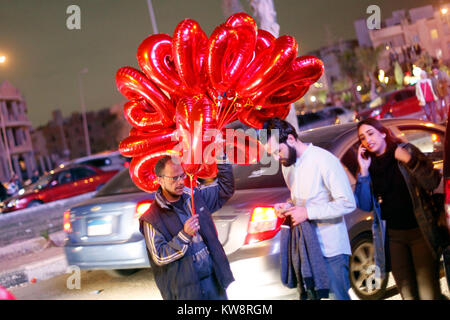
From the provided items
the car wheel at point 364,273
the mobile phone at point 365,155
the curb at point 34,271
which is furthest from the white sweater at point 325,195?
the curb at point 34,271

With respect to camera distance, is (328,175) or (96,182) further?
(96,182)

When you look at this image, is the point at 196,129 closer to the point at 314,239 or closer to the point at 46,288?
the point at 314,239

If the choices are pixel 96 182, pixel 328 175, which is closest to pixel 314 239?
pixel 328 175

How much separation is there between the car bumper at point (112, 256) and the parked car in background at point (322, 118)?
32.8 feet

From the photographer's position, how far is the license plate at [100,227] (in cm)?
546

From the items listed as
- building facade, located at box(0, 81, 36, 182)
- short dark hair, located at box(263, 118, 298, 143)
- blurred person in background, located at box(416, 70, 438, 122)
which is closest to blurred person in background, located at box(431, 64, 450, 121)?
blurred person in background, located at box(416, 70, 438, 122)

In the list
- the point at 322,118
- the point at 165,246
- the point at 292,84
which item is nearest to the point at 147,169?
the point at 165,246

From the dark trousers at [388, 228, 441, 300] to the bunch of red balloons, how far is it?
1.21 m

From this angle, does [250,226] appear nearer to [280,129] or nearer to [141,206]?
[280,129]

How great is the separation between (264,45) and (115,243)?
3093 mm

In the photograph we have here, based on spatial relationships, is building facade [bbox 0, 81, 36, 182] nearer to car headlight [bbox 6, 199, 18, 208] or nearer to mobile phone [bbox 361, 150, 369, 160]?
car headlight [bbox 6, 199, 18, 208]

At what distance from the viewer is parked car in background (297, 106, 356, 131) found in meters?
15.1

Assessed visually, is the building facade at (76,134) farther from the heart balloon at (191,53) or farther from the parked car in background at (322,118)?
the heart balloon at (191,53)
